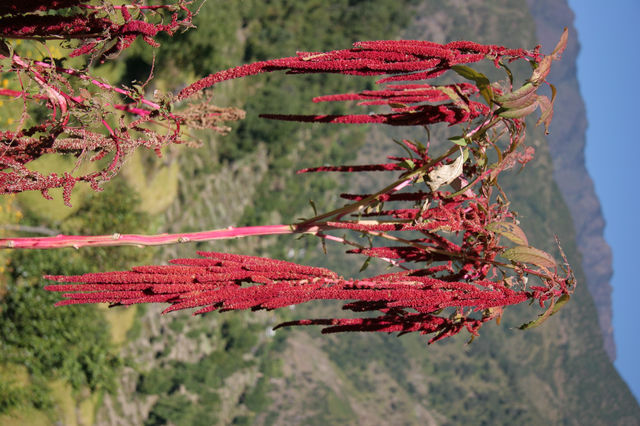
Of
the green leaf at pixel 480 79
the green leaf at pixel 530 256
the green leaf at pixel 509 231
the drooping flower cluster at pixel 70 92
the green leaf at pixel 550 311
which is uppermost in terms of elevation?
the drooping flower cluster at pixel 70 92

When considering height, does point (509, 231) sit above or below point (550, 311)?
above

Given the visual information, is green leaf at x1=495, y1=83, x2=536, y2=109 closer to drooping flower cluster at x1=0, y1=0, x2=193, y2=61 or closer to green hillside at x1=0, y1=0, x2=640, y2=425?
green hillside at x1=0, y1=0, x2=640, y2=425

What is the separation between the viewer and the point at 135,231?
7.55m

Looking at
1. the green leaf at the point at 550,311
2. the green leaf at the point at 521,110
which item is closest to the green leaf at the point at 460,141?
the green leaf at the point at 521,110

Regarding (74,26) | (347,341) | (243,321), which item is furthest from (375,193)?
(347,341)

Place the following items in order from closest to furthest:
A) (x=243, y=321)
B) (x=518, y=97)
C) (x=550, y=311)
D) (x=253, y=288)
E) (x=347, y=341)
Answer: (x=518, y=97) < (x=253, y=288) < (x=550, y=311) < (x=243, y=321) < (x=347, y=341)

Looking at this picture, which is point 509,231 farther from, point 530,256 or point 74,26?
point 74,26

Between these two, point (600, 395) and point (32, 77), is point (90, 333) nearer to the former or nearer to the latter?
point (32, 77)

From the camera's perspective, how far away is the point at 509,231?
2.02 m

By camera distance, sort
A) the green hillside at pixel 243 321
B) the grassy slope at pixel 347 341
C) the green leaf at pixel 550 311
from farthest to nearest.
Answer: the grassy slope at pixel 347 341, the green hillside at pixel 243 321, the green leaf at pixel 550 311

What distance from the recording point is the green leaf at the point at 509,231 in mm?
1950

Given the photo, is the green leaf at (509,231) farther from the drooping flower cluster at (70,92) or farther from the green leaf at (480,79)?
the drooping flower cluster at (70,92)

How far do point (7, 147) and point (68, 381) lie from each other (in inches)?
245

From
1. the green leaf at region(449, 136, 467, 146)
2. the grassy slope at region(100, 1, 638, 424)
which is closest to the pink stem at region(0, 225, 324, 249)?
the green leaf at region(449, 136, 467, 146)
